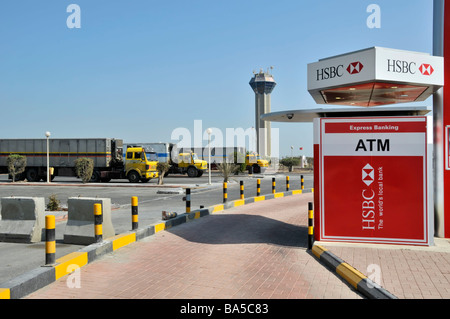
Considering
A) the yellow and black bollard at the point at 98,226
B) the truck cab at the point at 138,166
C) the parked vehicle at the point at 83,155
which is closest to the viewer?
the yellow and black bollard at the point at 98,226

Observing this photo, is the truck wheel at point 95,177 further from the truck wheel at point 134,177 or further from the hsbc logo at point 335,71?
the hsbc logo at point 335,71

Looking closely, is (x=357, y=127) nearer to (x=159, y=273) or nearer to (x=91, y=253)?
(x=159, y=273)

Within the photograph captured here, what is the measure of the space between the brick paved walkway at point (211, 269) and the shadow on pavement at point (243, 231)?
0.02 metres

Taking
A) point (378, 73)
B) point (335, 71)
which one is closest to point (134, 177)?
point (335, 71)

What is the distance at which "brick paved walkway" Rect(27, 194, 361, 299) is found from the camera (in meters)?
5.87

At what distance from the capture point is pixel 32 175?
103 ft

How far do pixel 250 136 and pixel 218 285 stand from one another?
38925mm

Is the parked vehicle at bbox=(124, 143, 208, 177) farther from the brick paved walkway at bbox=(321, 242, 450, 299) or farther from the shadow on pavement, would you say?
the brick paved walkway at bbox=(321, 242, 450, 299)

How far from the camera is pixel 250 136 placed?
A: 44781 mm

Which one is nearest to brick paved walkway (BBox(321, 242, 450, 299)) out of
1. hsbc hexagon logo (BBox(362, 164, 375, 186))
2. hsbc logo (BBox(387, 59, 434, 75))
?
hsbc hexagon logo (BBox(362, 164, 375, 186))

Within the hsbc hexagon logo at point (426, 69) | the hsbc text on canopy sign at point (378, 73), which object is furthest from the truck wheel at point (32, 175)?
the hsbc hexagon logo at point (426, 69)

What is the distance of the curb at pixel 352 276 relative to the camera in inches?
219

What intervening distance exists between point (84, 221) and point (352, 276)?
555cm

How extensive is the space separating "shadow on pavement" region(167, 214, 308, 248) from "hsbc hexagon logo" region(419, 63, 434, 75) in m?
4.26
